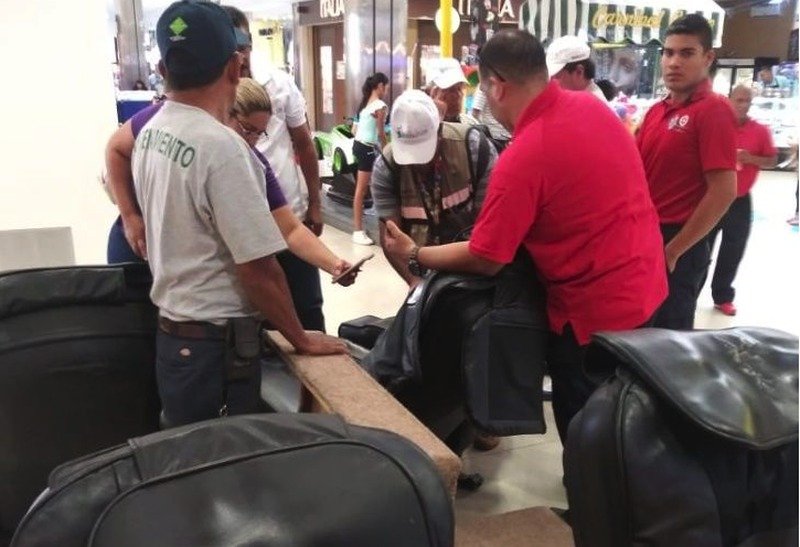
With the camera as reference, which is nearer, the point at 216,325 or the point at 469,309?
the point at 216,325

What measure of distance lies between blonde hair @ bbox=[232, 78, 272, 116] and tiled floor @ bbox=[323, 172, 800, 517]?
1.40 m

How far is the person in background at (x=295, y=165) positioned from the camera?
2.48 m

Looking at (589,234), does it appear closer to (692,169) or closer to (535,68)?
(535,68)

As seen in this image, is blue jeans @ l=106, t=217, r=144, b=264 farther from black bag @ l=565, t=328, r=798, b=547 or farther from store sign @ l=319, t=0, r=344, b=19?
store sign @ l=319, t=0, r=344, b=19

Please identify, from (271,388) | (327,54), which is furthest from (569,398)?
(327,54)

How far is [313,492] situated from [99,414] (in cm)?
101

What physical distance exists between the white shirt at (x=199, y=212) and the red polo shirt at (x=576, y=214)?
1.91ft

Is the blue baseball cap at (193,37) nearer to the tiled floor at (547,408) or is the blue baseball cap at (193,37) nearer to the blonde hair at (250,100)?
the blonde hair at (250,100)

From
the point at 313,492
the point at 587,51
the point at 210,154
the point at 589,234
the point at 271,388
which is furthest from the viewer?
the point at 587,51

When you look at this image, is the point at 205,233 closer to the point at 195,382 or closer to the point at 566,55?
the point at 195,382

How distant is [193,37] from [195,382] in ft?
2.28

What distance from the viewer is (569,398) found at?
1.93 m

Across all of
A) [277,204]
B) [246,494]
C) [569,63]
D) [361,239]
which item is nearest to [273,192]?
[277,204]

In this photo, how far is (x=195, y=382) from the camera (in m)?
1.49
